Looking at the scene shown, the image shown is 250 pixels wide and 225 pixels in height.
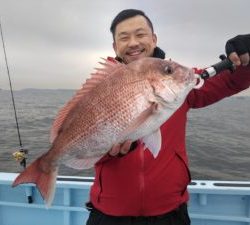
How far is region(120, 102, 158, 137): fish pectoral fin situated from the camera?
89.8 inches

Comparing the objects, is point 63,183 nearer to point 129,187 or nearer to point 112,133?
point 129,187

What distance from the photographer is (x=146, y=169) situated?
292cm

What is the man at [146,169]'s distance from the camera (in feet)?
Result: 9.59

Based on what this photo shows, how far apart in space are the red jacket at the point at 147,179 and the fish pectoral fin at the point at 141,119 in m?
0.61

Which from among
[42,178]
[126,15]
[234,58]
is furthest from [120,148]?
[126,15]

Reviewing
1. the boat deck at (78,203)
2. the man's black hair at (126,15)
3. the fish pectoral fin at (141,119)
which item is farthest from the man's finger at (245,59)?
the boat deck at (78,203)

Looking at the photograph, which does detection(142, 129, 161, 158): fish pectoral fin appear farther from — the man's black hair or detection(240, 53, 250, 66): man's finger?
the man's black hair

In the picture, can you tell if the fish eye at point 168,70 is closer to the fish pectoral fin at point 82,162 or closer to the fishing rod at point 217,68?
the fishing rod at point 217,68

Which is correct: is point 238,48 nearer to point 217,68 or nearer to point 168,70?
point 217,68

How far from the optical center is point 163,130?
303 cm

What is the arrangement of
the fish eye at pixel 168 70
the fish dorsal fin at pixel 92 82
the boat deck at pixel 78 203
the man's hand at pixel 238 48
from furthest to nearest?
the boat deck at pixel 78 203, the man's hand at pixel 238 48, the fish dorsal fin at pixel 92 82, the fish eye at pixel 168 70

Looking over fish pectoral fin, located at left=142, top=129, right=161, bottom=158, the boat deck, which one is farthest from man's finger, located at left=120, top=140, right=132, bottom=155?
the boat deck

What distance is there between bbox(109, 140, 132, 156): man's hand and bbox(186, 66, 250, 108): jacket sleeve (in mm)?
1057

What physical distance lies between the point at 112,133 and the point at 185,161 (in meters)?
1.00
